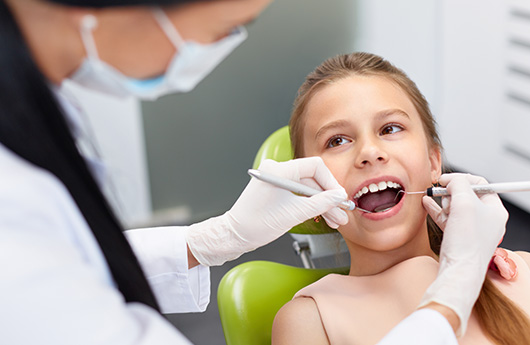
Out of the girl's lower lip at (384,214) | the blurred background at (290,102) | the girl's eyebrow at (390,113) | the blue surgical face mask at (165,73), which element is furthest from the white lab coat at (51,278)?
the blurred background at (290,102)

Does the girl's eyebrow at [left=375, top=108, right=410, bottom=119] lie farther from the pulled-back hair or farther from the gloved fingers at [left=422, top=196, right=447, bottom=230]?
the pulled-back hair

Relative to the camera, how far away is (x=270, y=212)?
4.11 feet

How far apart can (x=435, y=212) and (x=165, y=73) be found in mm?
680

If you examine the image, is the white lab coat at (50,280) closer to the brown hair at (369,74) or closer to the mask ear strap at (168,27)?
the mask ear strap at (168,27)

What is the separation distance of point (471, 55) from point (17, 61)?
8.13 ft

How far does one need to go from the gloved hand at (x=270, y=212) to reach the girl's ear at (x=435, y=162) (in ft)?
1.02

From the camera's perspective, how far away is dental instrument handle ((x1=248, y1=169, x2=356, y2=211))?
3.64 ft

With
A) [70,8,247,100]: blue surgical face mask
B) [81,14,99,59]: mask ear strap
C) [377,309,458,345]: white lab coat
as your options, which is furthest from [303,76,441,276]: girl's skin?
[81,14,99,59]: mask ear strap

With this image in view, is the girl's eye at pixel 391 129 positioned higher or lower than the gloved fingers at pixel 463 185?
higher

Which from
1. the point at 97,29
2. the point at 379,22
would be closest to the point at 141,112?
the point at 379,22

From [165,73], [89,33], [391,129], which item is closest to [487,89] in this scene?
[391,129]

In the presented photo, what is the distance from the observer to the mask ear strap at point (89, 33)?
70 cm

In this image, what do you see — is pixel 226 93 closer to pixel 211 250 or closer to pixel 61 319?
pixel 211 250

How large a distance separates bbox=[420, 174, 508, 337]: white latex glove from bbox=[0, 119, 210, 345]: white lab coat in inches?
18.1
